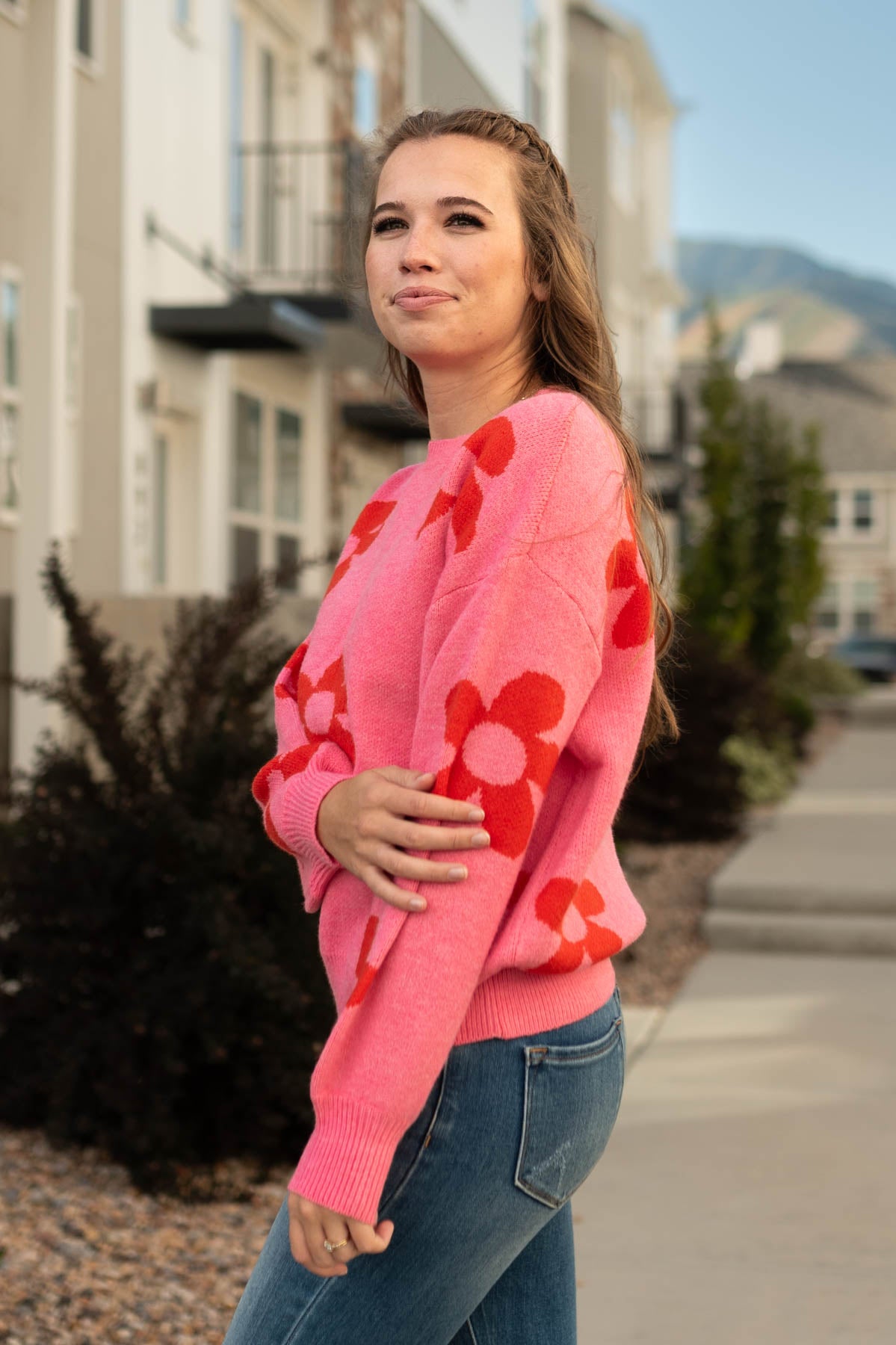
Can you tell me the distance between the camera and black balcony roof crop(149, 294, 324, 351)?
991cm

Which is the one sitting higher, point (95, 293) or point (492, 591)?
point (95, 293)

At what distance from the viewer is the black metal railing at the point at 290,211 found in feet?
39.7

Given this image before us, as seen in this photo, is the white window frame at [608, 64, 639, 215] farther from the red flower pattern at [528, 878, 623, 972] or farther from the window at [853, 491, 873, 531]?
the red flower pattern at [528, 878, 623, 972]

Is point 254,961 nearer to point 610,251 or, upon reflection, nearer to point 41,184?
point 41,184

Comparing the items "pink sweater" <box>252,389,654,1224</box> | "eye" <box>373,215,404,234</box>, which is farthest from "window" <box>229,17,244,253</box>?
"pink sweater" <box>252,389,654,1224</box>

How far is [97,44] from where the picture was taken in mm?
9188

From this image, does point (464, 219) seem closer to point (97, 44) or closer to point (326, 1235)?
point (326, 1235)

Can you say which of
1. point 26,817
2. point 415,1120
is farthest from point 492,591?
point 26,817

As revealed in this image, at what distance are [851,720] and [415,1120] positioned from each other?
20.0 m

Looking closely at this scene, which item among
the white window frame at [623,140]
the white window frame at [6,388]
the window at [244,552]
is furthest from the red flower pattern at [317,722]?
the white window frame at [623,140]

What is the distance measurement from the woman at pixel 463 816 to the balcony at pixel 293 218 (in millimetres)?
10436

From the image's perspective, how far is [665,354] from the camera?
1191 inches

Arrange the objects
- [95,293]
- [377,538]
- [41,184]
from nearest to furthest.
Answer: [377,538]
[41,184]
[95,293]

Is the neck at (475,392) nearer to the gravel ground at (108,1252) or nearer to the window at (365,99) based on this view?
the gravel ground at (108,1252)
